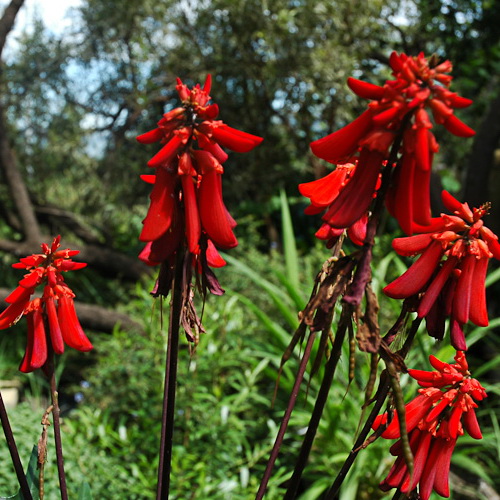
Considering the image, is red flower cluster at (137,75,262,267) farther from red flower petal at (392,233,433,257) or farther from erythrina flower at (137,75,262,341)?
red flower petal at (392,233,433,257)

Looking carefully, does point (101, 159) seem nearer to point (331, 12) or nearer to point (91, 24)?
point (91, 24)

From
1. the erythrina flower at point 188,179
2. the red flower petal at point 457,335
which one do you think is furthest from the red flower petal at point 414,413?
the erythrina flower at point 188,179

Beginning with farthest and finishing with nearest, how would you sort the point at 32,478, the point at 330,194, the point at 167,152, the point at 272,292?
the point at 272,292 < the point at 32,478 < the point at 330,194 < the point at 167,152

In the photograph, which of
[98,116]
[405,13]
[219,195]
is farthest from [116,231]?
[219,195]

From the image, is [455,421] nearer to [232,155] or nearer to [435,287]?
[435,287]

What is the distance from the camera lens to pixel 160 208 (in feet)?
2.33

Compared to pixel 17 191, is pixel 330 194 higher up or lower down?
lower down

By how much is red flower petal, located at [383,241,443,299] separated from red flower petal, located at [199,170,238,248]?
0.67ft

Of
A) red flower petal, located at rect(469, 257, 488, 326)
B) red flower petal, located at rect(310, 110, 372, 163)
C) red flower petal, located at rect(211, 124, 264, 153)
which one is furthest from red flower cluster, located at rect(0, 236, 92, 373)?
red flower petal, located at rect(469, 257, 488, 326)

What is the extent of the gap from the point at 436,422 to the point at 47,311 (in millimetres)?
599

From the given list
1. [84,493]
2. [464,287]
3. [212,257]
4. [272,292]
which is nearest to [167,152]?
[212,257]

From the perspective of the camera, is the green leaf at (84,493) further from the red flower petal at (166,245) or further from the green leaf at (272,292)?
the green leaf at (272,292)

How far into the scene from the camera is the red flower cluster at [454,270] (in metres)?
0.73

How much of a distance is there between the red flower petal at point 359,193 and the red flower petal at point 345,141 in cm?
2
